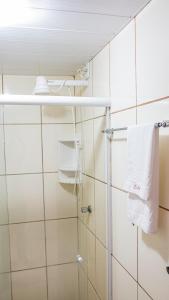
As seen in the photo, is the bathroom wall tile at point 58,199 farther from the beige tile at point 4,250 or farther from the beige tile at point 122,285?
the beige tile at point 122,285

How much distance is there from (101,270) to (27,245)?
0.70 m

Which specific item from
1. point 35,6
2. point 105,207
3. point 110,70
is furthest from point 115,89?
point 105,207

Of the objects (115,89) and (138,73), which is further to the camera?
(115,89)

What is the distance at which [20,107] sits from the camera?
1.91m

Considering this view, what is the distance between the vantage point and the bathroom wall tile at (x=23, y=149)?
189 centimetres

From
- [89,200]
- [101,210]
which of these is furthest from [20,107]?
[101,210]

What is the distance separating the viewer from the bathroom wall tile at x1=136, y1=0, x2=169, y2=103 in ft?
2.70

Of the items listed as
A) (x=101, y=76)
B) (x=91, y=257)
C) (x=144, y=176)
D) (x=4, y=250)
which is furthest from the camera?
(x=4, y=250)

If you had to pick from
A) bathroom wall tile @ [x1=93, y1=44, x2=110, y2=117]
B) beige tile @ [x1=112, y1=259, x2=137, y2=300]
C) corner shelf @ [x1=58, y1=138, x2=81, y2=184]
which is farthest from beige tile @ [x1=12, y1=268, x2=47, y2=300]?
bathroom wall tile @ [x1=93, y1=44, x2=110, y2=117]

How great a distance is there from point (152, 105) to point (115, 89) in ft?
1.25

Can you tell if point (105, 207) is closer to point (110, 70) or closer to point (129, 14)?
point (110, 70)

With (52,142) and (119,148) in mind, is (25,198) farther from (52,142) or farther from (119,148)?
(119,148)

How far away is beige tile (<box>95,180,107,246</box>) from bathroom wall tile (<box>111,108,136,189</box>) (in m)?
0.16

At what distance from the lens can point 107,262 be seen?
138 cm
